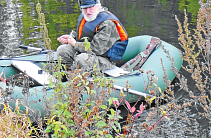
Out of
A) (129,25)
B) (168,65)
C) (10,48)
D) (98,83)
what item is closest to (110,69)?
(168,65)

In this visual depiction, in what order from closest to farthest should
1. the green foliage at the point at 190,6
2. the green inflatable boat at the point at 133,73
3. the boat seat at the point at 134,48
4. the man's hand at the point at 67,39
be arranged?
the green inflatable boat at the point at 133,73 < the man's hand at the point at 67,39 < the boat seat at the point at 134,48 < the green foliage at the point at 190,6

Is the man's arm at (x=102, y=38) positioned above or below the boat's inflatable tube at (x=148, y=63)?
above

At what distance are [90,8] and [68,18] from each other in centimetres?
515

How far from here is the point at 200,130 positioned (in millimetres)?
3477

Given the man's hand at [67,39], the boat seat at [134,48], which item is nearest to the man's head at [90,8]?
the man's hand at [67,39]

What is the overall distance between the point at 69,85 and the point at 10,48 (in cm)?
465

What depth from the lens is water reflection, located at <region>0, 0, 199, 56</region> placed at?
22.9 ft

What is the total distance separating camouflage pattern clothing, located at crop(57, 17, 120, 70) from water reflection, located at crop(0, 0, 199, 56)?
2.23 m

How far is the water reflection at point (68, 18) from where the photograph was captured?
6.99 metres

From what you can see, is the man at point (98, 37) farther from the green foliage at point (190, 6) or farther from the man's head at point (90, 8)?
the green foliage at point (190, 6)

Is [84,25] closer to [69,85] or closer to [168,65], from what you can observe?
[168,65]

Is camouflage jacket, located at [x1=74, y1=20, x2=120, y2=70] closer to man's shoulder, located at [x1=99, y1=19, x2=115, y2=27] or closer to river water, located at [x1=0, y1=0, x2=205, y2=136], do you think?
man's shoulder, located at [x1=99, y1=19, x2=115, y2=27]

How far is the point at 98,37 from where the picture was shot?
3951mm

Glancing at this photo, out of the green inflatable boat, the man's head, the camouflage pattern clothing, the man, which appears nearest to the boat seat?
the green inflatable boat
